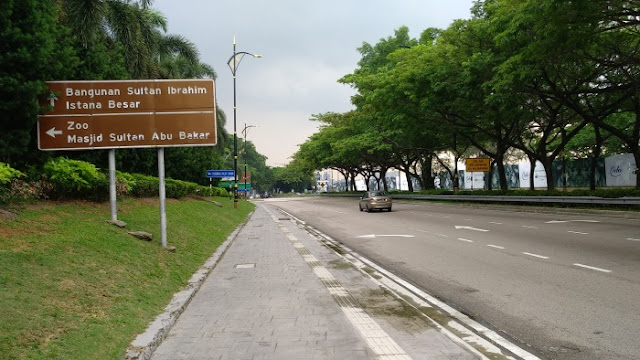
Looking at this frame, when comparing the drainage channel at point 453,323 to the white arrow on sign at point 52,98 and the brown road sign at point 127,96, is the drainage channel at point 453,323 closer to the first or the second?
the brown road sign at point 127,96

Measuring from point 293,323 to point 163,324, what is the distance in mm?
1555

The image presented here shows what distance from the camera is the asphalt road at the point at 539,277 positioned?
5.02m

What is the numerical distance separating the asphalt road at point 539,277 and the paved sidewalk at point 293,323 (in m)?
1.10

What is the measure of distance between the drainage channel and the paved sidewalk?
0.67 ft

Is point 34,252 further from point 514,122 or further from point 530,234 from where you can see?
point 514,122

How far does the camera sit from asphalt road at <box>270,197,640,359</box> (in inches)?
197

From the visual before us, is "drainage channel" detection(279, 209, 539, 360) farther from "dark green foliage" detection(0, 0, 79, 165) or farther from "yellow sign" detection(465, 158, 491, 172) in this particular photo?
"yellow sign" detection(465, 158, 491, 172)

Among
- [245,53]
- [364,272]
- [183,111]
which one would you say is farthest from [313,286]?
[245,53]

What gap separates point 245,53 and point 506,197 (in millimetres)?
18586

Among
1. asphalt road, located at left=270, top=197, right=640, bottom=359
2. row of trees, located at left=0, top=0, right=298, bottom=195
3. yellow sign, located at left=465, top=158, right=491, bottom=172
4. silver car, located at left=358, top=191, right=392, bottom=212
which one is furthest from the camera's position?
yellow sign, located at left=465, top=158, right=491, bottom=172

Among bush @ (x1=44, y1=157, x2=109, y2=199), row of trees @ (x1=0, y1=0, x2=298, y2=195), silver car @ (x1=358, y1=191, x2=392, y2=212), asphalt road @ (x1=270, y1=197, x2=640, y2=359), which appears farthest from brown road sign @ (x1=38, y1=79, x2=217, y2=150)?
silver car @ (x1=358, y1=191, x2=392, y2=212)

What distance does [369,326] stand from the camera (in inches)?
217

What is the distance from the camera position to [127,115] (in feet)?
34.4

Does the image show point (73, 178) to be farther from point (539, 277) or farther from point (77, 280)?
point (539, 277)
